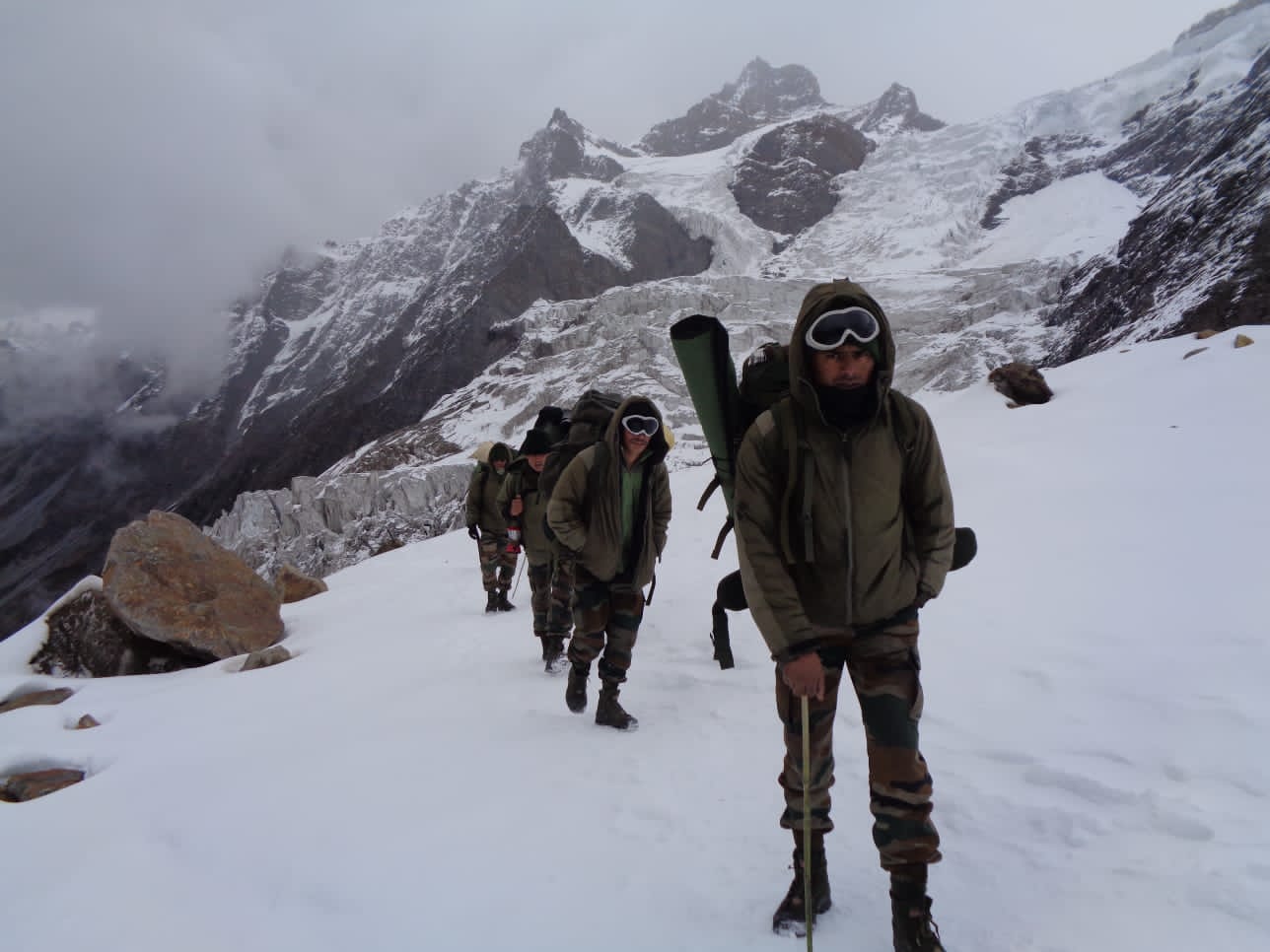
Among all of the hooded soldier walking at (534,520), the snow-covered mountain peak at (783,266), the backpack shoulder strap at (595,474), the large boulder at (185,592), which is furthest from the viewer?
the snow-covered mountain peak at (783,266)

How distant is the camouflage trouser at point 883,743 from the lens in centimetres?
218

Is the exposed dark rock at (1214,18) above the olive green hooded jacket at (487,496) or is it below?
above

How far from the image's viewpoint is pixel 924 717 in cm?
384

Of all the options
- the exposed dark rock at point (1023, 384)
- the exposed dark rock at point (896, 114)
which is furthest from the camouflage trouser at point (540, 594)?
the exposed dark rock at point (896, 114)

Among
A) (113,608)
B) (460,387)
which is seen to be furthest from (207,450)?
(113,608)

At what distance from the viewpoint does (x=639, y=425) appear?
4.28 m

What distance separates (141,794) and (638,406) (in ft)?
→ 12.2

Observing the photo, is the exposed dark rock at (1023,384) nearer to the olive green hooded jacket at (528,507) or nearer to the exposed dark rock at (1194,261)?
the olive green hooded jacket at (528,507)

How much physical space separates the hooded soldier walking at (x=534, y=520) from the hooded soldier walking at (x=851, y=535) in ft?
13.1

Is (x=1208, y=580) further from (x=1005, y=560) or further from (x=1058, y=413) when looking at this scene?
(x=1058, y=413)

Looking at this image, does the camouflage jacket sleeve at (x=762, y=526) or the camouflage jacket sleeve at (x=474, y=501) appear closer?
the camouflage jacket sleeve at (x=762, y=526)

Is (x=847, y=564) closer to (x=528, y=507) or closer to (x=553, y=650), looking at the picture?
(x=553, y=650)

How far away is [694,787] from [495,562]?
5681 mm

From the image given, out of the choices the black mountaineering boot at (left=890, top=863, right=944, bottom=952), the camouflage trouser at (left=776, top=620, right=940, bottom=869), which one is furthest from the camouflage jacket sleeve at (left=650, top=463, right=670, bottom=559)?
the black mountaineering boot at (left=890, top=863, right=944, bottom=952)
